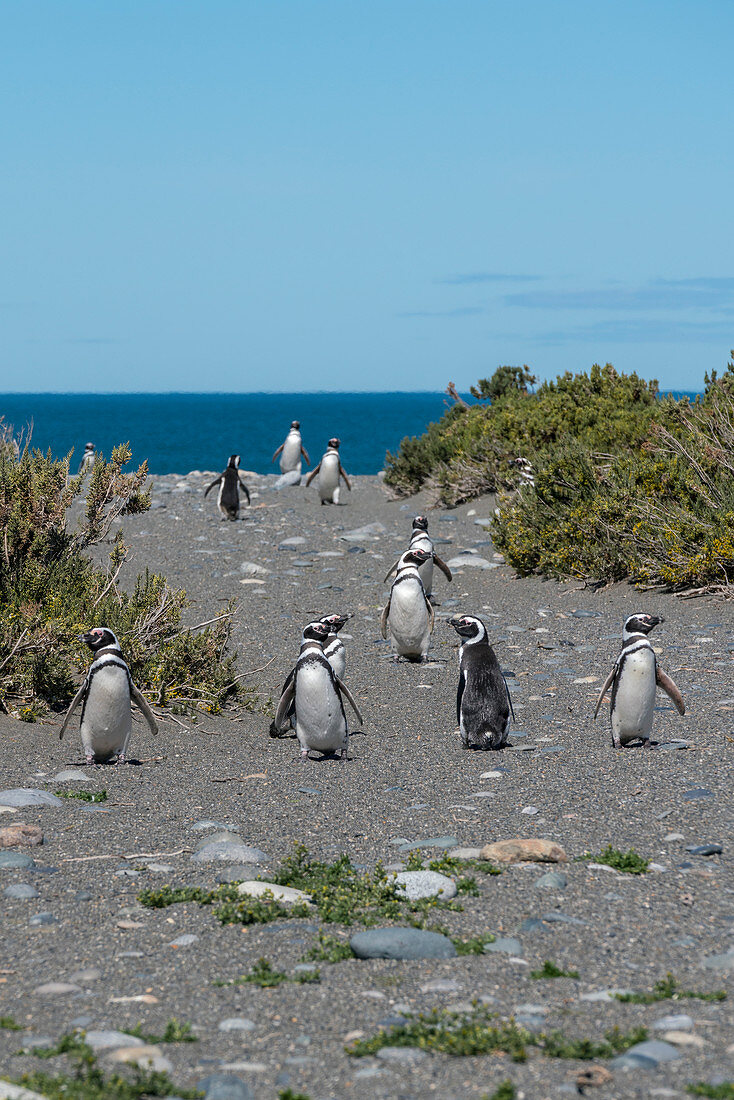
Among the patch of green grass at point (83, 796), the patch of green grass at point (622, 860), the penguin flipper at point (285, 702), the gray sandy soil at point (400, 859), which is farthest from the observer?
the penguin flipper at point (285, 702)

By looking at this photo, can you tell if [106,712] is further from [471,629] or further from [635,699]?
[635,699]

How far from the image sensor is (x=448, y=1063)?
2.93m

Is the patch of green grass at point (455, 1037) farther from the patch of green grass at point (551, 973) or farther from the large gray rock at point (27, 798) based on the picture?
the large gray rock at point (27, 798)

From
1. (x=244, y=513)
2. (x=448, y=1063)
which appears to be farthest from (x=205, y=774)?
(x=244, y=513)

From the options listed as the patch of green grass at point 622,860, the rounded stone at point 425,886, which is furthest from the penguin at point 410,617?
the rounded stone at point 425,886

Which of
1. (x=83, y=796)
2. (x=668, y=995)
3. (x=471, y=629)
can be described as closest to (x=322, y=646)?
(x=471, y=629)

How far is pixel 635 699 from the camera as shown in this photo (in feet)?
22.1

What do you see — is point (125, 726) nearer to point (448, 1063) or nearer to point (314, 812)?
point (314, 812)

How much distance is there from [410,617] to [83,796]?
4.61 metres

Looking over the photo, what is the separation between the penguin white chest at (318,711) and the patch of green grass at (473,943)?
321cm

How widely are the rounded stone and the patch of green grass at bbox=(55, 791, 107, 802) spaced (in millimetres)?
2191

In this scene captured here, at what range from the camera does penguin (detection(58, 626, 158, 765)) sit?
668cm

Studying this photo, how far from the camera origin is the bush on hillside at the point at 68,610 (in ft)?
25.1

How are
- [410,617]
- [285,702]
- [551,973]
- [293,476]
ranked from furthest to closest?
[293,476]
[410,617]
[285,702]
[551,973]
